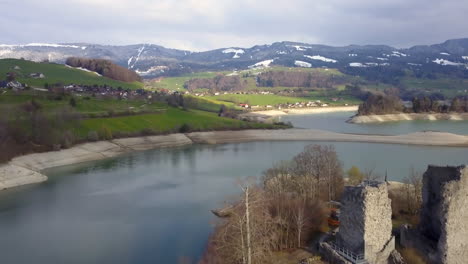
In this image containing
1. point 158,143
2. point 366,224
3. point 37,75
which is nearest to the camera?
point 366,224

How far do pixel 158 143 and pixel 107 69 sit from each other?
76.5m

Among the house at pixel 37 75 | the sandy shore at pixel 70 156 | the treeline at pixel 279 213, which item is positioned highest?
the house at pixel 37 75

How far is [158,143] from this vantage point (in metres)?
61.0

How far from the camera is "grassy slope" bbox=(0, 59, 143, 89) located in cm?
10146

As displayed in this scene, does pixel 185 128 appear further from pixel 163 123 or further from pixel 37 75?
pixel 37 75

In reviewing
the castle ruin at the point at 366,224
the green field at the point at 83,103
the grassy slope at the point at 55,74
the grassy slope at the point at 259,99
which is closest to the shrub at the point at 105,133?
the green field at the point at 83,103

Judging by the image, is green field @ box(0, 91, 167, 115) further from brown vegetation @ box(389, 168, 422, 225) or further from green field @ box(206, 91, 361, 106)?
green field @ box(206, 91, 361, 106)

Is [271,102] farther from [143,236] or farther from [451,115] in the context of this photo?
[143,236]

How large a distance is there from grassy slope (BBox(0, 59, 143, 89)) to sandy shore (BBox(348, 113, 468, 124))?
205 feet

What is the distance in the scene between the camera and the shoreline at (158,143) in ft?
132

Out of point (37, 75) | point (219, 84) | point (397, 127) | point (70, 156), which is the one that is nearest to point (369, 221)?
point (70, 156)

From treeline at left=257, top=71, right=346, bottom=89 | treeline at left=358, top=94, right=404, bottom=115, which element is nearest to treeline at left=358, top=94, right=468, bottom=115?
treeline at left=358, top=94, right=404, bottom=115

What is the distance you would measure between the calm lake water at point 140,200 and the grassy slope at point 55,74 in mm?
59620

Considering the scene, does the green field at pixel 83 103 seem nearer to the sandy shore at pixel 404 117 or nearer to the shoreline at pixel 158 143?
the shoreline at pixel 158 143
